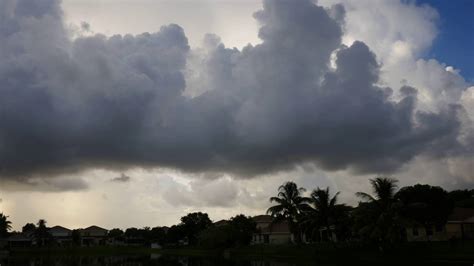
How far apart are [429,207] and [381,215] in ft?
42.8

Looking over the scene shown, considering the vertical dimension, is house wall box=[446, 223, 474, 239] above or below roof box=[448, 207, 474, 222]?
below

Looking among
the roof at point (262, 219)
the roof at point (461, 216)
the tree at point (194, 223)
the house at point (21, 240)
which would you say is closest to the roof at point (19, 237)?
the house at point (21, 240)

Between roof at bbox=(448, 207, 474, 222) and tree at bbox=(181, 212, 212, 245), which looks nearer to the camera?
roof at bbox=(448, 207, 474, 222)

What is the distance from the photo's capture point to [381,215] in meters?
62.1

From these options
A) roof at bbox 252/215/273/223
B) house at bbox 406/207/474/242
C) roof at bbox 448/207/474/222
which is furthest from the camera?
roof at bbox 252/215/273/223

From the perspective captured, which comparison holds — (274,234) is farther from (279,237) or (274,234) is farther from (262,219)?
(262,219)

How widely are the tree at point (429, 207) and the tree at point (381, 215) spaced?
773 centimetres

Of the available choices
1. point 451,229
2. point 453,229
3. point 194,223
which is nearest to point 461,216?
point 453,229

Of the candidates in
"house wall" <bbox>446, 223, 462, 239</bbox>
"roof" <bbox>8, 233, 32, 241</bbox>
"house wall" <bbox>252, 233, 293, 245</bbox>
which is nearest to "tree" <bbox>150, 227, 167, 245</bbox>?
"house wall" <bbox>252, 233, 293, 245</bbox>

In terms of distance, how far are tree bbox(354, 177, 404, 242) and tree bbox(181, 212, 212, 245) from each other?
66849mm

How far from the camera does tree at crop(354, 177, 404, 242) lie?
61.6m

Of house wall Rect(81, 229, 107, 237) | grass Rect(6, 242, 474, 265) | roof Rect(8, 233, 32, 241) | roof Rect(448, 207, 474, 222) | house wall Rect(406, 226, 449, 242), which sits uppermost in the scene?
house wall Rect(81, 229, 107, 237)

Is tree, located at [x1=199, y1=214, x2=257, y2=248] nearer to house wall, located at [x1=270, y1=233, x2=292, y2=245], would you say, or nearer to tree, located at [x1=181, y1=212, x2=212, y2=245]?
house wall, located at [x1=270, y1=233, x2=292, y2=245]

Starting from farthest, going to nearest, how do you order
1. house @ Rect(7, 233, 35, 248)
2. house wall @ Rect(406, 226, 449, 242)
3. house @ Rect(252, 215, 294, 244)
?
house @ Rect(7, 233, 35, 248), house @ Rect(252, 215, 294, 244), house wall @ Rect(406, 226, 449, 242)
